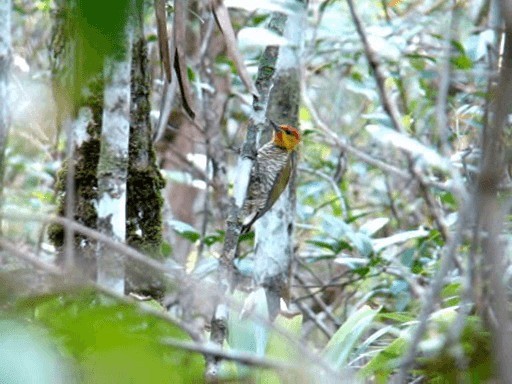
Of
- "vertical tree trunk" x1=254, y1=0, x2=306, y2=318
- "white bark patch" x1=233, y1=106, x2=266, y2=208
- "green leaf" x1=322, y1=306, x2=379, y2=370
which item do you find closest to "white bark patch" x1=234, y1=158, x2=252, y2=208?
"white bark patch" x1=233, y1=106, x2=266, y2=208

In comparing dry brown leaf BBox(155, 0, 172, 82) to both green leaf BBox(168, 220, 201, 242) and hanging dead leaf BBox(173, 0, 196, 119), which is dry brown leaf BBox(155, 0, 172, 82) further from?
green leaf BBox(168, 220, 201, 242)

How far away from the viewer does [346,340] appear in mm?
2049

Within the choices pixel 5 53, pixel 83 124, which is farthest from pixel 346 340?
pixel 5 53

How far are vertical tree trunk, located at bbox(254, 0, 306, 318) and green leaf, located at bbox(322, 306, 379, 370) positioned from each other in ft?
2.65

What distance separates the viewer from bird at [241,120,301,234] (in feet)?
9.53

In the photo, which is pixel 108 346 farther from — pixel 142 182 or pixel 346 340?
pixel 142 182

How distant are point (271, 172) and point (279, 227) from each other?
0.65 ft

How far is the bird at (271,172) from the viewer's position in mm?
2904

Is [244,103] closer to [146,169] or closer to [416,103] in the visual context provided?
[416,103]

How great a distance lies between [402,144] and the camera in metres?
2.02

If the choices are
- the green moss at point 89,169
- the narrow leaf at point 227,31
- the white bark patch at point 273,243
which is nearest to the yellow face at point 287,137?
the white bark patch at point 273,243

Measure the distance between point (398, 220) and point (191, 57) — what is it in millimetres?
1536

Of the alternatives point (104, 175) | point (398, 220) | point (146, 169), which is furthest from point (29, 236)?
point (104, 175)

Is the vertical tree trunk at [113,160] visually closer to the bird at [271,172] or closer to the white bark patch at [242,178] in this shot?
the white bark patch at [242,178]
